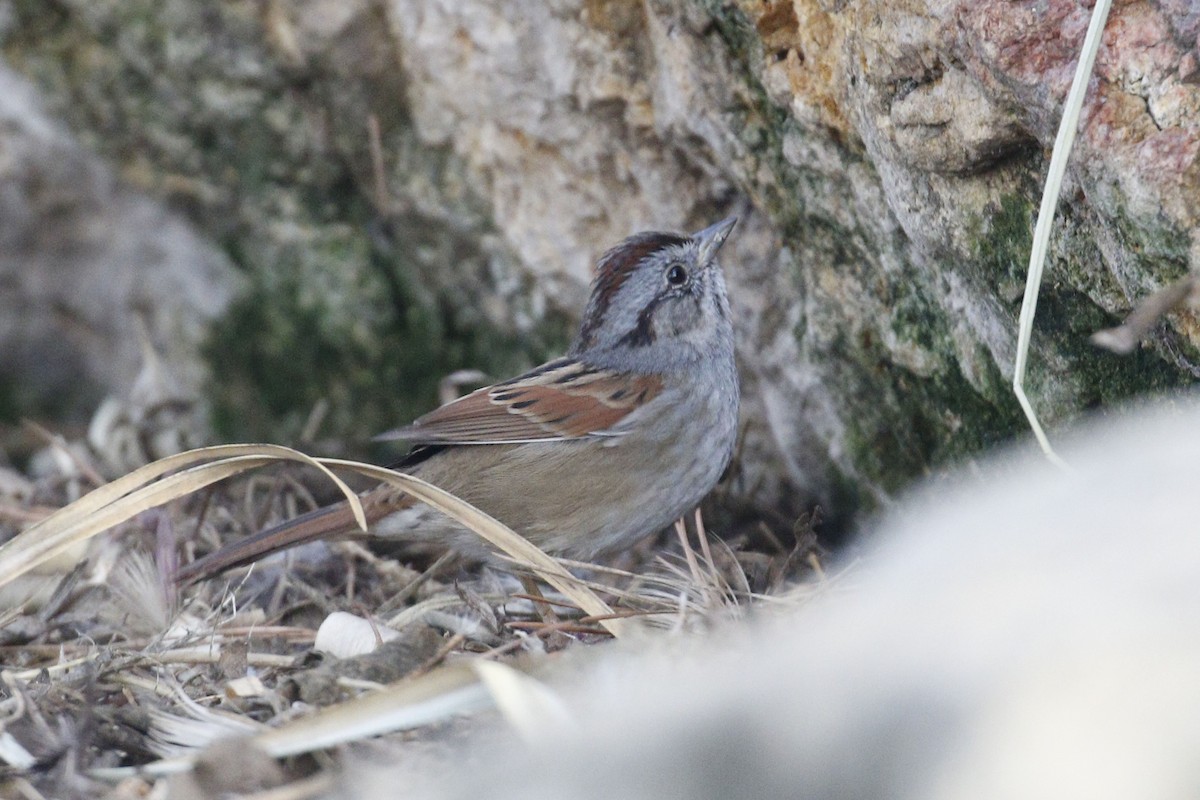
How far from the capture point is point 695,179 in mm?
3850

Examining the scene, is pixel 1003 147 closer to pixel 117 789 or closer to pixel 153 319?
pixel 117 789

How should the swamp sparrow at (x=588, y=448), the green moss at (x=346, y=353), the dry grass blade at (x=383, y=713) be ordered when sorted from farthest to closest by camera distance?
the green moss at (x=346, y=353) → the swamp sparrow at (x=588, y=448) → the dry grass blade at (x=383, y=713)

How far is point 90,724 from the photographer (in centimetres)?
229

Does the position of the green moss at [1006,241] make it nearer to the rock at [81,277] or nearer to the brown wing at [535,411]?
the brown wing at [535,411]

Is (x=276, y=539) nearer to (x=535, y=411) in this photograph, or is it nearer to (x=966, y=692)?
(x=535, y=411)

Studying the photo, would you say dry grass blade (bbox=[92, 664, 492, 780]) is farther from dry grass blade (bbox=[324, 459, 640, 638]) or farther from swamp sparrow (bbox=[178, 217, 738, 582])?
swamp sparrow (bbox=[178, 217, 738, 582])

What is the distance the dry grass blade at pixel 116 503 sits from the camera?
2.61m

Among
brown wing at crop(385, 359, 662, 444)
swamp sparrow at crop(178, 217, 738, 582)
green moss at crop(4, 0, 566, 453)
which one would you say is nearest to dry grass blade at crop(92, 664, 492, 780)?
swamp sparrow at crop(178, 217, 738, 582)

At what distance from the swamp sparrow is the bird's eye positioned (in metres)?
0.01

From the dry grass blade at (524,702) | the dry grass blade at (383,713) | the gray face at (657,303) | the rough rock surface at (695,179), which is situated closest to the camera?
the dry grass blade at (524,702)

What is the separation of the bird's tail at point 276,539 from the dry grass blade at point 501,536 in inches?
28.2

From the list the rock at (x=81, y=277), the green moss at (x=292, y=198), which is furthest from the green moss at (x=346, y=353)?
the rock at (x=81, y=277)

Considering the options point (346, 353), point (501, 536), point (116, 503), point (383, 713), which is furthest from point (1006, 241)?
point (346, 353)

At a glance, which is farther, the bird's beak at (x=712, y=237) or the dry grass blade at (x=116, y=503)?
the bird's beak at (x=712, y=237)
